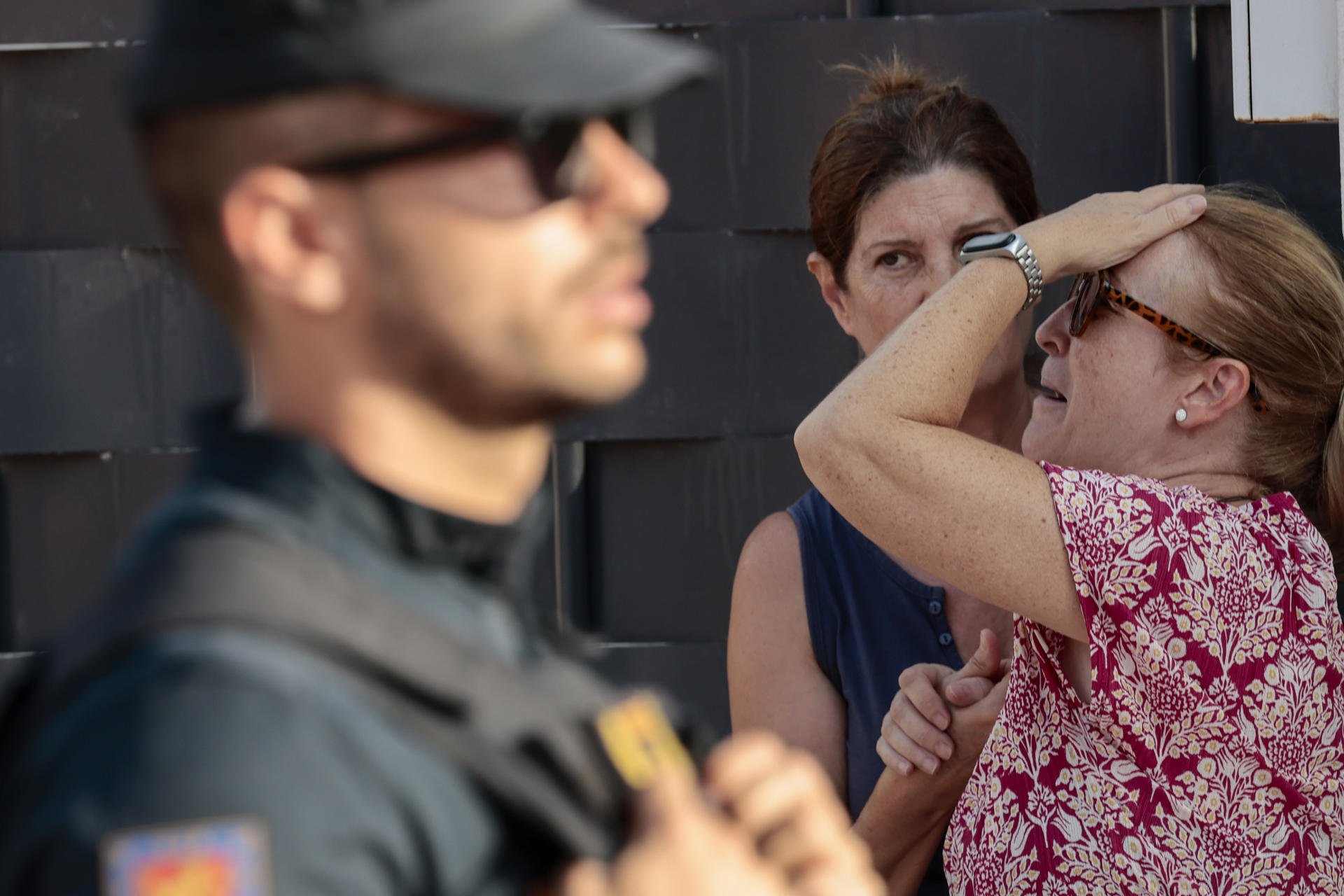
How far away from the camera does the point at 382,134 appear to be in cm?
78

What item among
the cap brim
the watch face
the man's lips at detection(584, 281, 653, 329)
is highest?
the cap brim

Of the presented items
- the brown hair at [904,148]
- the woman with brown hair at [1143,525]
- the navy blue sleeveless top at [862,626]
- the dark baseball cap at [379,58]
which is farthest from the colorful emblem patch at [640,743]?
the brown hair at [904,148]

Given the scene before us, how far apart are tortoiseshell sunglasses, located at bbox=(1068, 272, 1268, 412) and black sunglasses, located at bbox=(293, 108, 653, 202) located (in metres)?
1.20

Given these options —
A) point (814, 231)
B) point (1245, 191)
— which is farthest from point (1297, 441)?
point (814, 231)

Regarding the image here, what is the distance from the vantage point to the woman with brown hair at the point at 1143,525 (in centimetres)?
170

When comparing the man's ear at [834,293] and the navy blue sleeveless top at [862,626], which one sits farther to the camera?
the man's ear at [834,293]

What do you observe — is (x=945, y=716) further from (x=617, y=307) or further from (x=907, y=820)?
(x=617, y=307)

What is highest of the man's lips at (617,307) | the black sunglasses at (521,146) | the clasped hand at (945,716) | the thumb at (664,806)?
the black sunglasses at (521,146)

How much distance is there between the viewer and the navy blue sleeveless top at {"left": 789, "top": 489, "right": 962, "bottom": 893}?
7.13 ft

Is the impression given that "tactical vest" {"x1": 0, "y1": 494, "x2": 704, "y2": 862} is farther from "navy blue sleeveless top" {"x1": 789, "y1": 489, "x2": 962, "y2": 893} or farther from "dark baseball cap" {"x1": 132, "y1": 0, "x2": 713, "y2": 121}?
"navy blue sleeveless top" {"x1": 789, "y1": 489, "x2": 962, "y2": 893}

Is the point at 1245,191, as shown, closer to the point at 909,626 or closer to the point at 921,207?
the point at 921,207

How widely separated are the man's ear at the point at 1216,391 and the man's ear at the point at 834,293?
1.82 ft

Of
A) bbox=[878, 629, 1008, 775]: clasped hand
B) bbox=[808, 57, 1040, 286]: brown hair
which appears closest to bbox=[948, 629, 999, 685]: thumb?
bbox=[878, 629, 1008, 775]: clasped hand

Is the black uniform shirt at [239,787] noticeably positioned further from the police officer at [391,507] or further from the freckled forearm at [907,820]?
the freckled forearm at [907,820]
